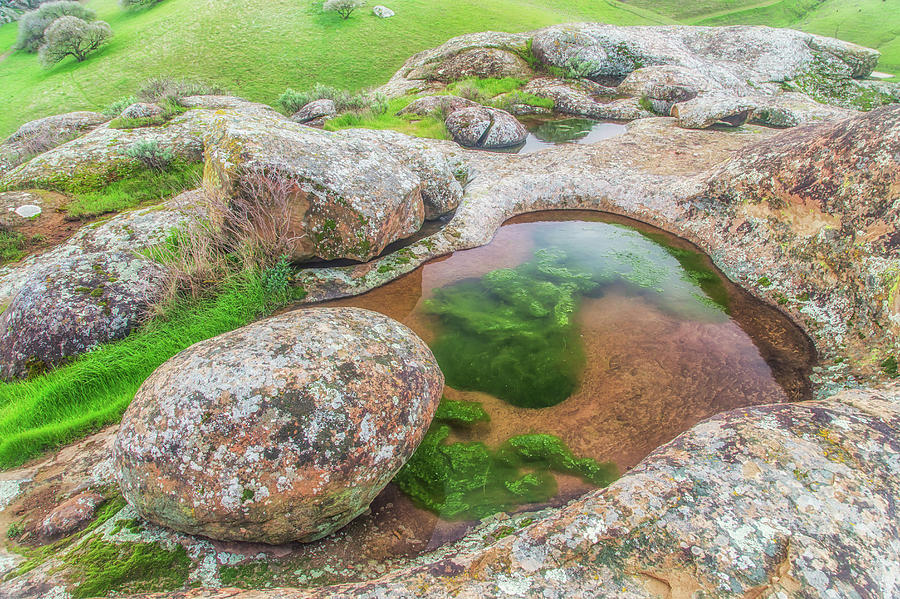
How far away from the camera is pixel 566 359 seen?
5789 mm

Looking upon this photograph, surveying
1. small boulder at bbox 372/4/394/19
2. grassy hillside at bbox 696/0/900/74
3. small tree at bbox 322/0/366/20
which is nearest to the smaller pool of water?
small boulder at bbox 372/4/394/19

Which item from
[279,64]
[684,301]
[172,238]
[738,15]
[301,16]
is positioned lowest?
[684,301]

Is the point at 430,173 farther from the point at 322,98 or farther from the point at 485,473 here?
the point at 322,98

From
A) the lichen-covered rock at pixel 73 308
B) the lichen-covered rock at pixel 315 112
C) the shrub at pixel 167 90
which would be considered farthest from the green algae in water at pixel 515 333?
the shrub at pixel 167 90

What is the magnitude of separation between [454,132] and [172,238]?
9276mm

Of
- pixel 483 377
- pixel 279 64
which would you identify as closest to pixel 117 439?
pixel 483 377

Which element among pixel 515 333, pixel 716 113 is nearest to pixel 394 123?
pixel 716 113

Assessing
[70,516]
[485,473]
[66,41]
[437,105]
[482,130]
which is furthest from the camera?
[66,41]

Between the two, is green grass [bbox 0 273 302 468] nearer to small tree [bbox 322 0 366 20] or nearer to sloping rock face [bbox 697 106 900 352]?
sloping rock face [bbox 697 106 900 352]

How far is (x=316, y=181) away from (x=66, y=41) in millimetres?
33974

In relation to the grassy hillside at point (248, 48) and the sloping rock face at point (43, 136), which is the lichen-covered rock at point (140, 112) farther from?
the grassy hillside at point (248, 48)

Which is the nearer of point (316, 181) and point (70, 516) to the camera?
point (70, 516)

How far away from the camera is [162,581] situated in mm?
3148

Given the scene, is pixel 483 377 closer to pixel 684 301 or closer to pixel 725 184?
pixel 684 301
